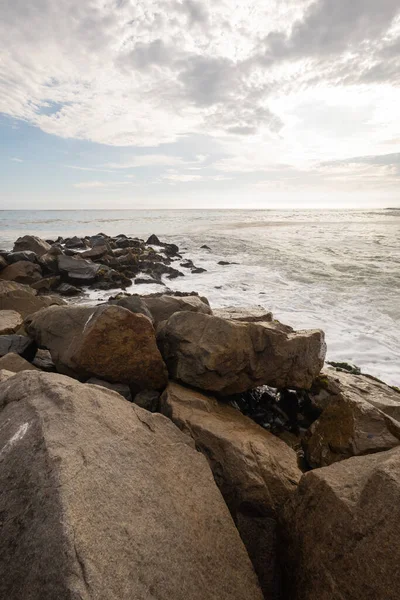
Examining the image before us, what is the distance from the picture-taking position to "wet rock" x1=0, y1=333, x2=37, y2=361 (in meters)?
5.16

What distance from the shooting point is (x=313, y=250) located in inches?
1066

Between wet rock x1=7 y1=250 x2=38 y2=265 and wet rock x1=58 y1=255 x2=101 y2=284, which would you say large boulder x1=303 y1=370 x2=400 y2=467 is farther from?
wet rock x1=7 y1=250 x2=38 y2=265

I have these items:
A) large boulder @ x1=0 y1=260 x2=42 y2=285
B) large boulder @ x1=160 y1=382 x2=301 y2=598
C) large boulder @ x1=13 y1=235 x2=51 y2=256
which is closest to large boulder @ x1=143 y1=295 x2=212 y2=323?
large boulder @ x1=160 y1=382 x2=301 y2=598

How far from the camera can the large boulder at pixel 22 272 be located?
44.6 ft

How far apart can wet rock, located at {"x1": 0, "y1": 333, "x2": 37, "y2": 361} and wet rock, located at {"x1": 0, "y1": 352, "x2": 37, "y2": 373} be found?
289 mm

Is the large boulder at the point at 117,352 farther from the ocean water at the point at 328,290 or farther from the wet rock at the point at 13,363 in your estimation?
the ocean water at the point at 328,290

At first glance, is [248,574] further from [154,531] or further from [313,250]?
[313,250]

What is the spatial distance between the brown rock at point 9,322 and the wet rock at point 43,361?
0.87m

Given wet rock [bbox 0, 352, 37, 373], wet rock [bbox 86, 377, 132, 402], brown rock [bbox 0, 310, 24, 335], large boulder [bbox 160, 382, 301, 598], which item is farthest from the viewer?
brown rock [bbox 0, 310, 24, 335]

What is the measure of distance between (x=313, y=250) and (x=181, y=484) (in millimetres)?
26744

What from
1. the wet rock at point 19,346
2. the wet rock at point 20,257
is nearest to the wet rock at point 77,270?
the wet rock at point 20,257

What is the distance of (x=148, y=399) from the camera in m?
4.35

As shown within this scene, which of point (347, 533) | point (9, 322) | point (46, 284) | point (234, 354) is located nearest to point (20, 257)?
point (46, 284)

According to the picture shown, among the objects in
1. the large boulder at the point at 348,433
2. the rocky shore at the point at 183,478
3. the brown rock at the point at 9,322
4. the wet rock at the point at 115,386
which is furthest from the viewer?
the brown rock at the point at 9,322
